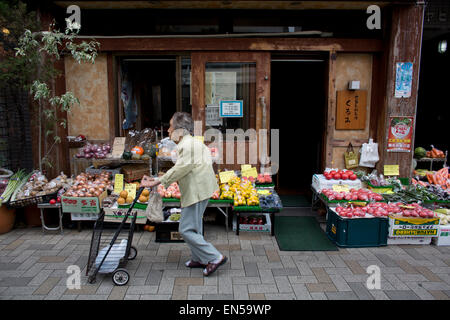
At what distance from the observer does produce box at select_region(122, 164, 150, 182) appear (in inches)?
271

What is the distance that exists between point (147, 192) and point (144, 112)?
9.75 ft

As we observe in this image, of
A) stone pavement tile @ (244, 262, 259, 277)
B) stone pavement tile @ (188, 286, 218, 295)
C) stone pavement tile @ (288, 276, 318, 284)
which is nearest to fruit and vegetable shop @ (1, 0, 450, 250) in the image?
stone pavement tile @ (244, 262, 259, 277)

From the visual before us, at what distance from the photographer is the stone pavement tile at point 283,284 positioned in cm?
414

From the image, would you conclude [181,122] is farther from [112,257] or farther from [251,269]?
[251,269]

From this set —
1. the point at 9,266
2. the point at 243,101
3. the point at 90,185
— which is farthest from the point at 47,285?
the point at 243,101

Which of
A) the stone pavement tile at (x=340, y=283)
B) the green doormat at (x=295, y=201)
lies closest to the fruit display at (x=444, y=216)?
the stone pavement tile at (x=340, y=283)

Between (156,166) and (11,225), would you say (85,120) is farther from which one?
(11,225)

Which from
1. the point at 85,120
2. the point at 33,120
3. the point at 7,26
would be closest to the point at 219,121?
the point at 85,120

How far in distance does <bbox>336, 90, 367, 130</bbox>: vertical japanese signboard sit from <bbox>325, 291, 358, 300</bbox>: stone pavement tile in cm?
405

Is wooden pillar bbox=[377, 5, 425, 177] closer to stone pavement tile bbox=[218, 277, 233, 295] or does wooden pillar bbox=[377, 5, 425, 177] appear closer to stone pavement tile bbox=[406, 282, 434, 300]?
stone pavement tile bbox=[406, 282, 434, 300]

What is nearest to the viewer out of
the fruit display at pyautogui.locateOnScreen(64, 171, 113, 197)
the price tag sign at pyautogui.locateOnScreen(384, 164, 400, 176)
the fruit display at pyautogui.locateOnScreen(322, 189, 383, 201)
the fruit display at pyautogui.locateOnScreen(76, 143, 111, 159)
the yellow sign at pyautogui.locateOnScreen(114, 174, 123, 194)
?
the fruit display at pyautogui.locateOnScreen(64, 171, 113, 197)

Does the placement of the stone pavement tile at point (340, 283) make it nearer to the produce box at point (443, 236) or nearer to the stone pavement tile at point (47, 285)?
the produce box at point (443, 236)

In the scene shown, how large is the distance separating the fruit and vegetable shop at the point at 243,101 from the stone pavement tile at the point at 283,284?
1578 millimetres

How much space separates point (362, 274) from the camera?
452cm
